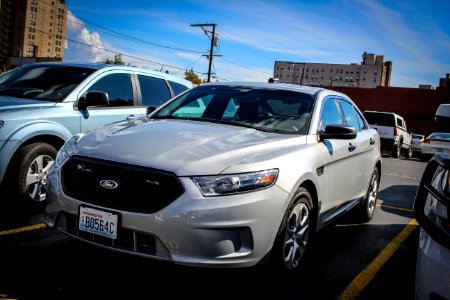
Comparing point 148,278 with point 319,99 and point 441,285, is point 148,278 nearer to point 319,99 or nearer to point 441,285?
point 441,285

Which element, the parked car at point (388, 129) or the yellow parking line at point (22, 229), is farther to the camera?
the parked car at point (388, 129)

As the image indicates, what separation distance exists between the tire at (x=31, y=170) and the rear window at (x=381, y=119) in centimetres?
1656

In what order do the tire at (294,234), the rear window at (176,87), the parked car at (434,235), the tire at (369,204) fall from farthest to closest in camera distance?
the rear window at (176,87)
the tire at (369,204)
the tire at (294,234)
the parked car at (434,235)

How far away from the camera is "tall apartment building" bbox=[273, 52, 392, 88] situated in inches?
5517

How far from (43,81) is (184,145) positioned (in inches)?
121

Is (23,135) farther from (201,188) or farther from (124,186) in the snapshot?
(201,188)

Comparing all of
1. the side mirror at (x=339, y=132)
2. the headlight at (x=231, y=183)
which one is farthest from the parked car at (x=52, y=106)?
the side mirror at (x=339, y=132)

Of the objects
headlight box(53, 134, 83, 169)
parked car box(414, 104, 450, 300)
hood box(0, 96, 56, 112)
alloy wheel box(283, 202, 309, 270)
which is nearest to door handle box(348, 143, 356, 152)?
alloy wheel box(283, 202, 309, 270)

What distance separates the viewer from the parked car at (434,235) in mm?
1837

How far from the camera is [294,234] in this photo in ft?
10.7

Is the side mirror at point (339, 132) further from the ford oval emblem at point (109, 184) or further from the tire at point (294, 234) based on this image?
the ford oval emblem at point (109, 184)

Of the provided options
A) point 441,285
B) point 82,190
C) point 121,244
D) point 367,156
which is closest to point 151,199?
point 121,244

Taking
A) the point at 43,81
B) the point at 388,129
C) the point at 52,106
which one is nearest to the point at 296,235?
the point at 52,106

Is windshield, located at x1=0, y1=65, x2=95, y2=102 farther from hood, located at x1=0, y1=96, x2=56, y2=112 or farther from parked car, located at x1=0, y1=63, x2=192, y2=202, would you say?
hood, located at x1=0, y1=96, x2=56, y2=112
